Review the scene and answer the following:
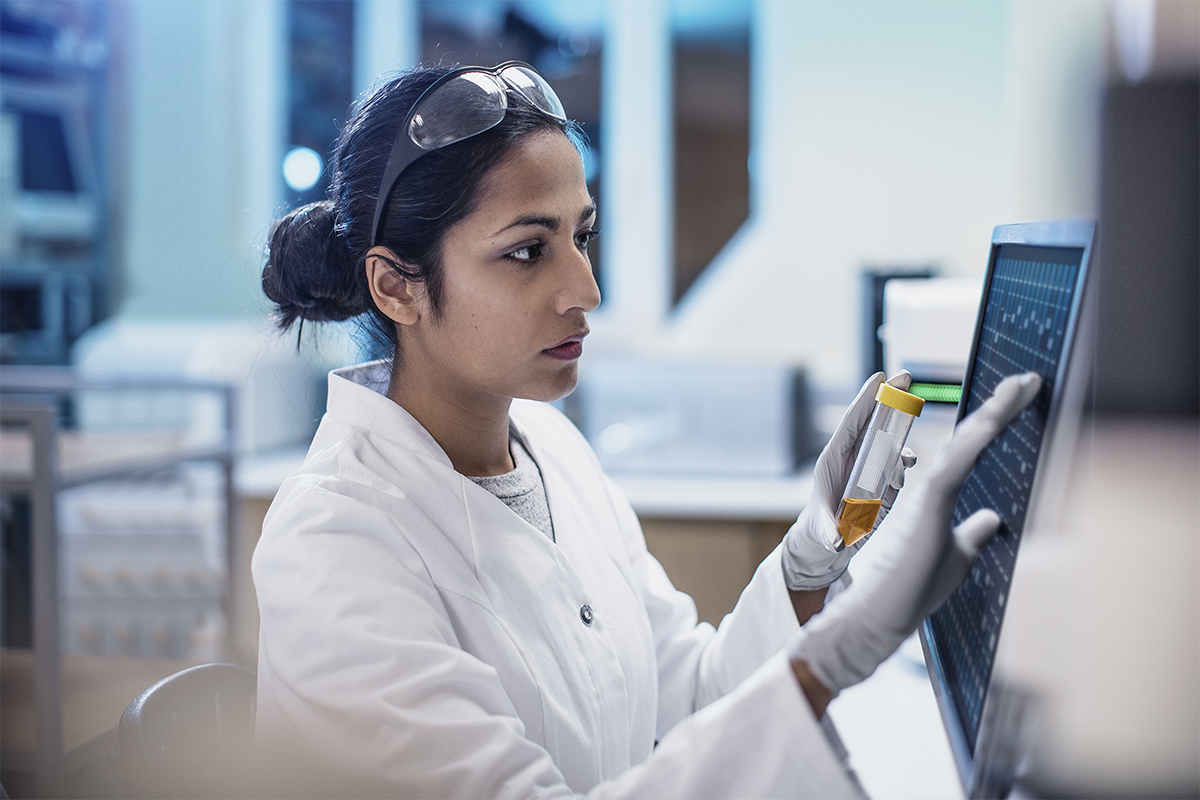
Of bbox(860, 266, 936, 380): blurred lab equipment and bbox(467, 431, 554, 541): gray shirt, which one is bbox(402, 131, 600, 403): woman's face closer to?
bbox(467, 431, 554, 541): gray shirt

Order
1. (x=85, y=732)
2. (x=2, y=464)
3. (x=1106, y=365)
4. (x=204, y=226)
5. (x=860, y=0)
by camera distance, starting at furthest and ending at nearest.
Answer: (x=204, y=226) → (x=860, y=0) → (x=2, y=464) → (x=85, y=732) → (x=1106, y=365)

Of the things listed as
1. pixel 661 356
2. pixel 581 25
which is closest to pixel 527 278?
pixel 661 356

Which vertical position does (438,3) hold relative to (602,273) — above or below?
above

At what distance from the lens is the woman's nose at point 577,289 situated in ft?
3.16

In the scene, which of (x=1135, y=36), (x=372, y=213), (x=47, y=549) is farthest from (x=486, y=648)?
(x=47, y=549)

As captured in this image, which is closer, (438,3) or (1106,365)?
(1106,365)

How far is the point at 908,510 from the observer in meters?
0.61

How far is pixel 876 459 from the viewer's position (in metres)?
0.84

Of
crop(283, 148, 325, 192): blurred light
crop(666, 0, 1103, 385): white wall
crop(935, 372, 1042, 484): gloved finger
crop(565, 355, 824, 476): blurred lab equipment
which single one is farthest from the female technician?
crop(283, 148, 325, 192): blurred light

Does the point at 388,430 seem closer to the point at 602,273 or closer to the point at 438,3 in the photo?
the point at 602,273

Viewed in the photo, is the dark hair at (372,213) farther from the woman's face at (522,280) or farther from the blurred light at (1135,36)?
the blurred light at (1135,36)

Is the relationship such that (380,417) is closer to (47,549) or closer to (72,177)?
(47,549)

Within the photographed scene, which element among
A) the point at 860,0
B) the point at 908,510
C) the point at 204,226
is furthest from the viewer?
the point at 204,226

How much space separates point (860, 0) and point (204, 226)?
208cm
